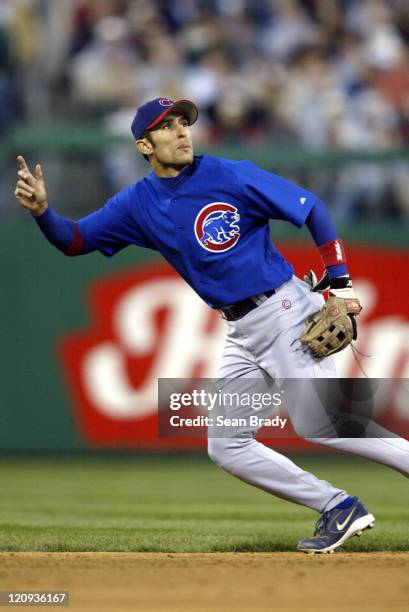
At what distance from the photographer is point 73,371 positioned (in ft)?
35.9

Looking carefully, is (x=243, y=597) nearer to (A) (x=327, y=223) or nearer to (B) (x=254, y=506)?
(A) (x=327, y=223)

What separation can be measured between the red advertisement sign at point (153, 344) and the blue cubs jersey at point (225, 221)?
4.62 m

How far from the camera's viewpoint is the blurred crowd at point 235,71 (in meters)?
11.3

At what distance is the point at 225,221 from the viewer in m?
6.04

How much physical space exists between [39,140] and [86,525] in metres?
4.29

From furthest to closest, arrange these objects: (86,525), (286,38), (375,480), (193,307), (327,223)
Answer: (286,38) < (193,307) < (375,480) < (86,525) < (327,223)

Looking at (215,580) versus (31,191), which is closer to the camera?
(215,580)

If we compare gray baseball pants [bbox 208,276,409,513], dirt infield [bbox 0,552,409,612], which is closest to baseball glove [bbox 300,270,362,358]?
gray baseball pants [bbox 208,276,409,513]

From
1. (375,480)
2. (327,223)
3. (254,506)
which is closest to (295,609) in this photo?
(327,223)

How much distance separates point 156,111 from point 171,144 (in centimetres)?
18

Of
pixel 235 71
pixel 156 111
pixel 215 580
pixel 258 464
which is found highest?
pixel 235 71

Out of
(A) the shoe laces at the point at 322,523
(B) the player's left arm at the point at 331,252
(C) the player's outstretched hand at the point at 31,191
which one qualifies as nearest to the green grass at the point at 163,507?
(A) the shoe laces at the point at 322,523

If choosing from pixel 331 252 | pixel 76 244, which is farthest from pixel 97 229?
pixel 331 252

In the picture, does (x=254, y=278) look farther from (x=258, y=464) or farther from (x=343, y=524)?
(x=343, y=524)
